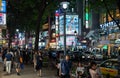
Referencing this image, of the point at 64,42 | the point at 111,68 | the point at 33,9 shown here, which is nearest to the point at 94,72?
the point at 111,68

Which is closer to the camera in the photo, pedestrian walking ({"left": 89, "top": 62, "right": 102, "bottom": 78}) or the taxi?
pedestrian walking ({"left": 89, "top": 62, "right": 102, "bottom": 78})

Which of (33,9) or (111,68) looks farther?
(33,9)

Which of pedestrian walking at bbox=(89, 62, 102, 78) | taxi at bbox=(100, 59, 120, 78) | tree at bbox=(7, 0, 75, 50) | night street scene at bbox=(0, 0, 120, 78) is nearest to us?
pedestrian walking at bbox=(89, 62, 102, 78)

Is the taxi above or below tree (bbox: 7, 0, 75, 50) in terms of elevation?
below

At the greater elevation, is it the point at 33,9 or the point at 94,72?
the point at 33,9

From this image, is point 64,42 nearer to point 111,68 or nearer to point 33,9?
point 111,68

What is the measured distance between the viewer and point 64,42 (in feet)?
79.5

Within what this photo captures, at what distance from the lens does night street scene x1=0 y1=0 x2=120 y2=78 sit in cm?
2041

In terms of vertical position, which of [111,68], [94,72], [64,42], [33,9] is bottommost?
[111,68]

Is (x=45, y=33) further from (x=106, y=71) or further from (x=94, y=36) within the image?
(x=106, y=71)

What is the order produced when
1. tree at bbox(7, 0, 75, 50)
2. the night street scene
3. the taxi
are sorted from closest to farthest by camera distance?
the taxi → the night street scene → tree at bbox(7, 0, 75, 50)

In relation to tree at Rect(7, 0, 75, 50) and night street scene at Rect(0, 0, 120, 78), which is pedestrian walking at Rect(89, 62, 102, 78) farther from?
tree at Rect(7, 0, 75, 50)

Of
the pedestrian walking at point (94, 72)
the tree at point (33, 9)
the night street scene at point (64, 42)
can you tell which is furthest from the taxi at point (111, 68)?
the tree at point (33, 9)

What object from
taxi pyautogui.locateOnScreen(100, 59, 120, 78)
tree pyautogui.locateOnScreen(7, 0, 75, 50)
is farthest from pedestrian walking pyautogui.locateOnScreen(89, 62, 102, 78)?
tree pyautogui.locateOnScreen(7, 0, 75, 50)
